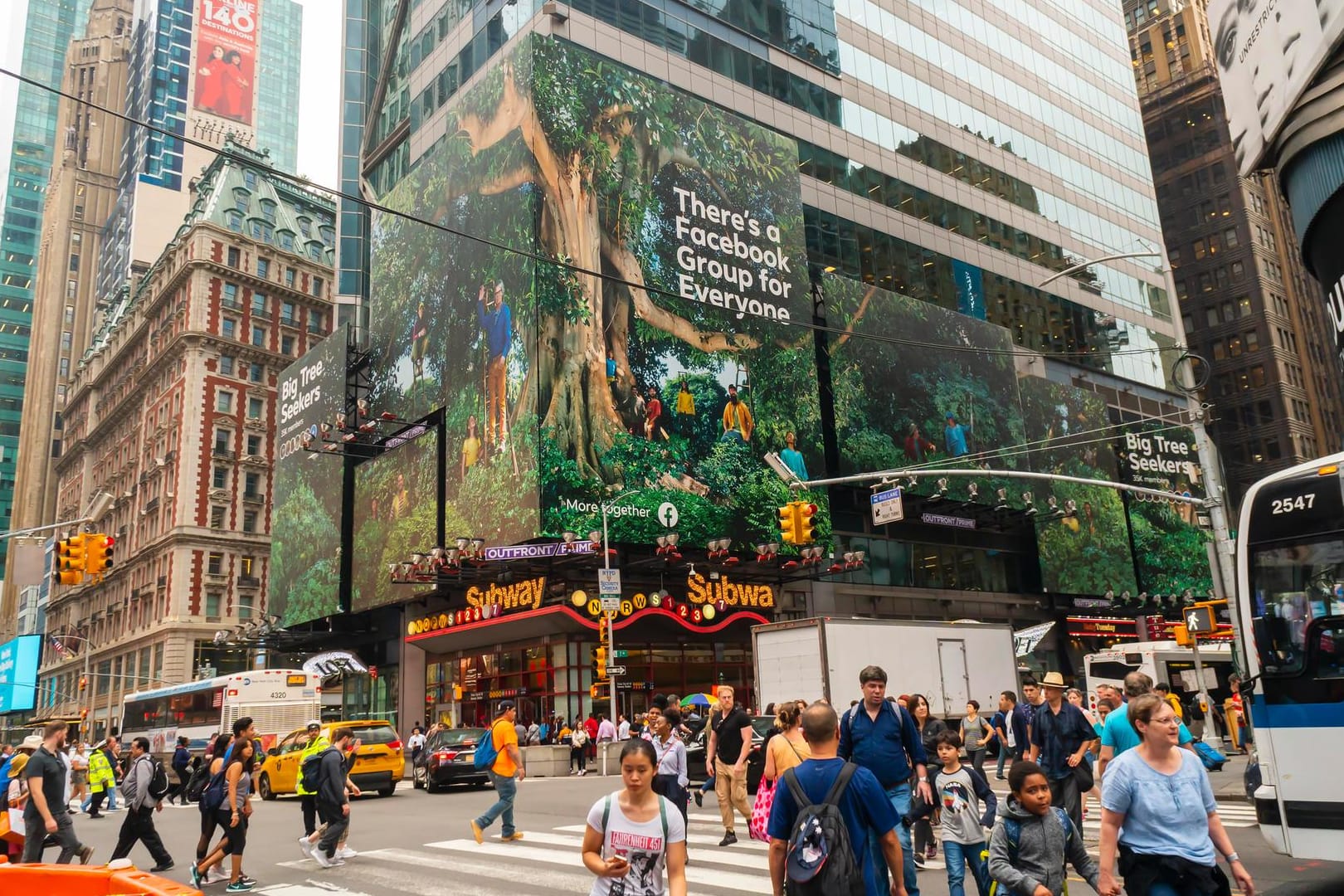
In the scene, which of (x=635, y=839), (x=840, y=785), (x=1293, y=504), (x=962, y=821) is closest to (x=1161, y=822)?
(x=840, y=785)

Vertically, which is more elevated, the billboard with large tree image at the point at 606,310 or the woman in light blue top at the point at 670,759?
the billboard with large tree image at the point at 606,310

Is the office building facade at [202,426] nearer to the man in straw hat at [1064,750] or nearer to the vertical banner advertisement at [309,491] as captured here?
the vertical banner advertisement at [309,491]

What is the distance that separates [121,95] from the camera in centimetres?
14812

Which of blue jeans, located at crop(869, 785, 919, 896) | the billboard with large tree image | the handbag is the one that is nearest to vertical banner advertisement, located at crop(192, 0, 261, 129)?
the billboard with large tree image

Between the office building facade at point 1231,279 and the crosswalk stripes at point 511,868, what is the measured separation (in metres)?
80.0

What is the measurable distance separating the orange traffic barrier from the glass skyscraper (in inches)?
6469

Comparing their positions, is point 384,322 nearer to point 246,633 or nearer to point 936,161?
point 246,633

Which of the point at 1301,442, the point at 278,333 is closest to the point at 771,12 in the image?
the point at 278,333

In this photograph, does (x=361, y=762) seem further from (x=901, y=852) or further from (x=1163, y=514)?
(x=1163, y=514)

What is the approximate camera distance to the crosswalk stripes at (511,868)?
36.8ft

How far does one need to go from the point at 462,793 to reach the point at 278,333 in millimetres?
64806

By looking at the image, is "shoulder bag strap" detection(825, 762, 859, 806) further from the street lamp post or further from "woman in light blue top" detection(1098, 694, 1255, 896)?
the street lamp post

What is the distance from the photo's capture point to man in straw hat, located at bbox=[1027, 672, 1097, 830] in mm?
10312

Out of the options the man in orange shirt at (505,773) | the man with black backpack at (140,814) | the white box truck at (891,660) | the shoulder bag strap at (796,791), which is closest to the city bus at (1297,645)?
the shoulder bag strap at (796,791)
